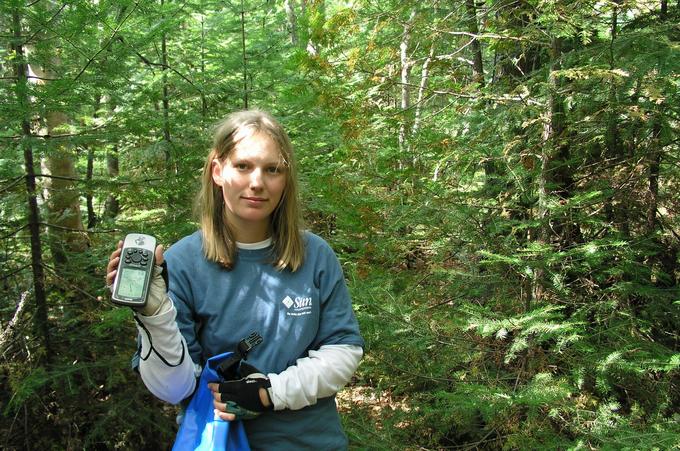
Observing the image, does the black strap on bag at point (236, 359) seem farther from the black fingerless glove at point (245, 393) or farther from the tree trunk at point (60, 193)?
the tree trunk at point (60, 193)

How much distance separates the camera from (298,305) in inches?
76.3

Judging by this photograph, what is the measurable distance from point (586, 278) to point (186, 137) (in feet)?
14.0

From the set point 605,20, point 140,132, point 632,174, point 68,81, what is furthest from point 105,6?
point 632,174

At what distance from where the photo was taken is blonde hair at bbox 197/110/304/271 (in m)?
1.98

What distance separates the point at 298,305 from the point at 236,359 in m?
0.33

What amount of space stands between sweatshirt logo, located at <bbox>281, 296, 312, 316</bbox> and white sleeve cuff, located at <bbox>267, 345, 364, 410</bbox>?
0.55ft

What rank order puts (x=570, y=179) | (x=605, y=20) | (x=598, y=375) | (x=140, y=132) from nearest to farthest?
(x=598, y=375)
(x=605, y=20)
(x=570, y=179)
(x=140, y=132)

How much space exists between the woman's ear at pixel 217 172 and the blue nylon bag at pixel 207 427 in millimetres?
775

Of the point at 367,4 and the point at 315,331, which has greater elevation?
the point at 367,4

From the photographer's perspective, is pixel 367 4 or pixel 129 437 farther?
pixel 129 437

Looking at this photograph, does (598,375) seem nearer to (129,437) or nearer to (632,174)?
(632,174)

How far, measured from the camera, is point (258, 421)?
1.83 m

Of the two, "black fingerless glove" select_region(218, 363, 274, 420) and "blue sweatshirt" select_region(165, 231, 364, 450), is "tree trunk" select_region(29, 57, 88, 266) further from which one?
"black fingerless glove" select_region(218, 363, 274, 420)

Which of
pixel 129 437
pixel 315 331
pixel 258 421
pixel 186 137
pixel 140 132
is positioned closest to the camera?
pixel 258 421
